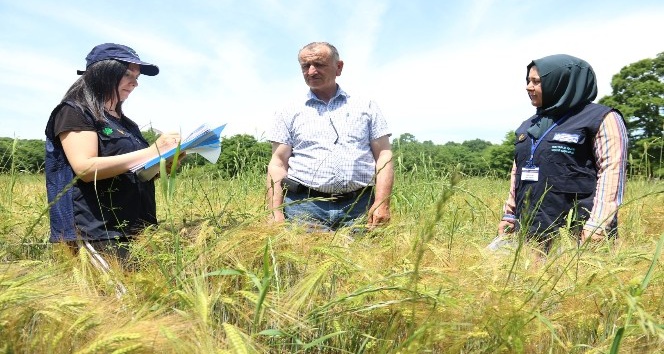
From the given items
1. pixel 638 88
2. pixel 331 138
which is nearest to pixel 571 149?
pixel 331 138

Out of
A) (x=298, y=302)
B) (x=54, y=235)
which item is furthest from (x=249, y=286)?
(x=54, y=235)

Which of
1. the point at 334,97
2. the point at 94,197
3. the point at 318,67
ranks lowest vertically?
the point at 94,197

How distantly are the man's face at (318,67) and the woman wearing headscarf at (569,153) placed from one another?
1.23 metres

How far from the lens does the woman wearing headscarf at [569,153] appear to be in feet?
8.52

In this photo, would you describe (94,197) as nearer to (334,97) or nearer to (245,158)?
(334,97)

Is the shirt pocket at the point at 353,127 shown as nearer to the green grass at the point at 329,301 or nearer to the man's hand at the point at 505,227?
the man's hand at the point at 505,227

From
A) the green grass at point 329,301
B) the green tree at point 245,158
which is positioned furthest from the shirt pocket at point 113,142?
the green tree at point 245,158

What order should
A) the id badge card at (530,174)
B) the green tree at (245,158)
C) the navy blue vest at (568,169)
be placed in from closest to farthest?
the navy blue vest at (568,169) < the id badge card at (530,174) < the green tree at (245,158)

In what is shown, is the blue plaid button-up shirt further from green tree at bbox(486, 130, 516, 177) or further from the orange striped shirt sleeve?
green tree at bbox(486, 130, 516, 177)

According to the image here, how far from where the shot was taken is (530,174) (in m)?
2.94

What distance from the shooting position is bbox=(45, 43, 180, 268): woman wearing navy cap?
2205mm

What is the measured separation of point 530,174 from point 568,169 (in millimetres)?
222

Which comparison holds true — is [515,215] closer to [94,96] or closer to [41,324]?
[94,96]

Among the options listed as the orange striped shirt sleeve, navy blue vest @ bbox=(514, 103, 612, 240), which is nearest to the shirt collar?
navy blue vest @ bbox=(514, 103, 612, 240)
